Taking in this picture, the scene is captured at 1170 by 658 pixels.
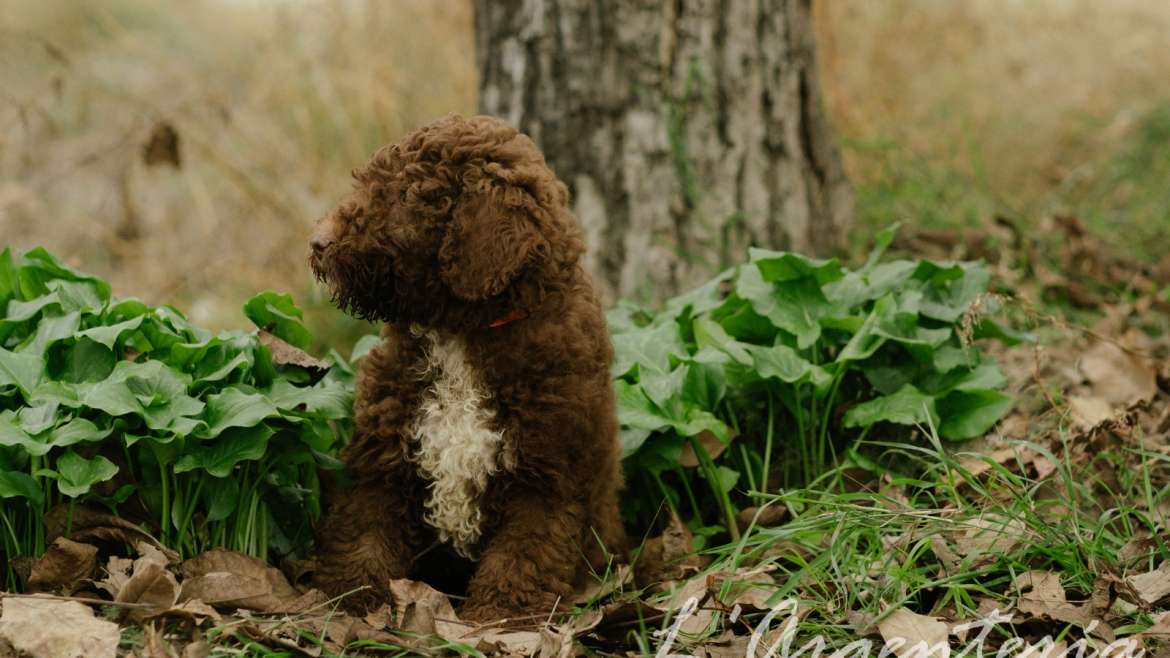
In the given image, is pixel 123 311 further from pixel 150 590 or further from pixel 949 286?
pixel 949 286

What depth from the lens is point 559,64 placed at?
16.3 feet

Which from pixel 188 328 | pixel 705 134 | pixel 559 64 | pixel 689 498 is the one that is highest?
pixel 559 64

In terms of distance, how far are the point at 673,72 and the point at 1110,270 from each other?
2386mm

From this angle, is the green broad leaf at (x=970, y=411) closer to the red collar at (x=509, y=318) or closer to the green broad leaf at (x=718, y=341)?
the green broad leaf at (x=718, y=341)

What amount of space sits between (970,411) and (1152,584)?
109 cm

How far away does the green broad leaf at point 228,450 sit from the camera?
10.1ft

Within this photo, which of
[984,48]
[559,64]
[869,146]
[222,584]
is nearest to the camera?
[222,584]

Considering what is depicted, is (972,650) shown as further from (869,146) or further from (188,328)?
(869,146)

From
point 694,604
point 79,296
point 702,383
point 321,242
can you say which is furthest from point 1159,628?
point 79,296

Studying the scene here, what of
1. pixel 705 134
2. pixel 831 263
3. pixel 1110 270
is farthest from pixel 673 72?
pixel 1110 270

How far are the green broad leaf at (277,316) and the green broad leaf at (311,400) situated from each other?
0.22 meters

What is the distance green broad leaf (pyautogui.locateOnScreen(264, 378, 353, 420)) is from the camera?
323 centimetres

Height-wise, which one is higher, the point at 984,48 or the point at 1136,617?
the point at 984,48

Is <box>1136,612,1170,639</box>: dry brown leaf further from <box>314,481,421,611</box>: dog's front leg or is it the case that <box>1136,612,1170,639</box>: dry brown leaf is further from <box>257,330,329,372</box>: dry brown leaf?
<box>257,330,329,372</box>: dry brown leaf
